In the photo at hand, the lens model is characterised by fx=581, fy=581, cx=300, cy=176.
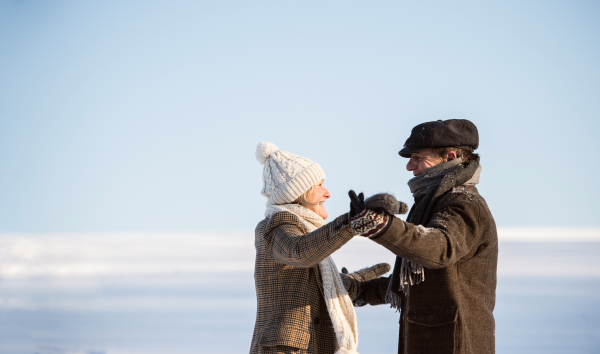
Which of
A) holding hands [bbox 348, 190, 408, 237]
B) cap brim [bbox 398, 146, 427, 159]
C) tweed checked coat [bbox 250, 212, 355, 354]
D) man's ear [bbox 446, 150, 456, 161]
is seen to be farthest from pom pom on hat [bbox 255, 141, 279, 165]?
holding hands [bbox 348, 190, 408, 237]

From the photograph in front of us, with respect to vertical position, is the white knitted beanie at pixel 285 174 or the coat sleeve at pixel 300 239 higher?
the white knitted beanie at pixel 285 174

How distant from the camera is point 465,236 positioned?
210cm

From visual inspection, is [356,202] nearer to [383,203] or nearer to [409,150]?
[383,203]

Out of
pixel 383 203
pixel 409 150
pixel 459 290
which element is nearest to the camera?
pixel 383 203

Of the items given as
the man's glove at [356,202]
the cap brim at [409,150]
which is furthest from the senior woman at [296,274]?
the cap brim at [409,150]

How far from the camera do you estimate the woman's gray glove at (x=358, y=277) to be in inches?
112

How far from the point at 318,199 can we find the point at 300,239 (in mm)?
494

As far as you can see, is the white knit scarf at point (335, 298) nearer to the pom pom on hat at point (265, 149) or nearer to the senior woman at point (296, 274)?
the senior woman at point (296, 274)

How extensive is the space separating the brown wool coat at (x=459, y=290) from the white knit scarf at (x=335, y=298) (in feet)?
0.75

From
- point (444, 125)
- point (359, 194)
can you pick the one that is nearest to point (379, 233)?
point (359, 194)

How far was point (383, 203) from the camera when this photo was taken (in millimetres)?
1801

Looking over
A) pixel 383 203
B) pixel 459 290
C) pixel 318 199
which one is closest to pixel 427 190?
pixel 459 290

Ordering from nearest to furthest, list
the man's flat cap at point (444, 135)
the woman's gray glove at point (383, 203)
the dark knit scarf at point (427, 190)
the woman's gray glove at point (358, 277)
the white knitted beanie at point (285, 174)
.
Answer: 1. the woman's gray glove at point (383, 203)
2. the dark knit scarf at point (427, 190)
3. the man's flat cap at point (444, 135)
4. the white knitted beanie at point (285, 174)
5. the woman's gray glove at point (358, 277)

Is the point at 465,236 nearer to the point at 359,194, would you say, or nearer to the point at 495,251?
the point at 495,251
